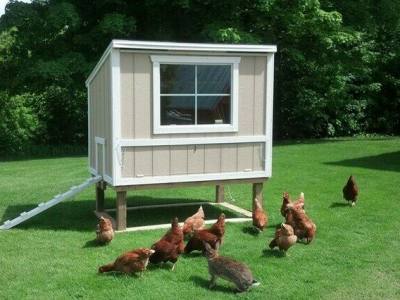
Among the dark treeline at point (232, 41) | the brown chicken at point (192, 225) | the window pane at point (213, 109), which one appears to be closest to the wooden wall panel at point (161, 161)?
the window pane at point (213, 109)

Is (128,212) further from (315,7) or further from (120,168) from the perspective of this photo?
(315,7)

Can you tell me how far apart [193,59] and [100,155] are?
2075mm

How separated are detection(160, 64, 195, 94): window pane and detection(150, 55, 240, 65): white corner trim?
86mm

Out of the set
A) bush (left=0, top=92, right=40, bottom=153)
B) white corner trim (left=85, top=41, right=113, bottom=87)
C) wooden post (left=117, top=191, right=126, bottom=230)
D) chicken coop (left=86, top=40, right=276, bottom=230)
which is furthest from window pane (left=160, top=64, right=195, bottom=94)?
bush (left=0, top=92, right=40, bottom=153)

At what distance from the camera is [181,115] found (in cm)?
835

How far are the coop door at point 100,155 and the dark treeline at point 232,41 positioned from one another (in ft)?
30.4

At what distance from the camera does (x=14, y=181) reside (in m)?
13.2

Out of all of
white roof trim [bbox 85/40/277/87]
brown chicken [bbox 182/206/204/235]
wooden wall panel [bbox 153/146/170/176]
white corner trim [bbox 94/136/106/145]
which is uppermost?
white roof trim [bbox 85/40/277/87]

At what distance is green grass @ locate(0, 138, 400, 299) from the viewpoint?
5.73 metres

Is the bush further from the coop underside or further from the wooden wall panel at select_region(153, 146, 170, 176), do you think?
the wooden wall panel at select_region(153, 146, 170, 176)

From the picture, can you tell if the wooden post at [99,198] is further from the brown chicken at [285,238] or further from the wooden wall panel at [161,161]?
the brown chicken at [285,238]

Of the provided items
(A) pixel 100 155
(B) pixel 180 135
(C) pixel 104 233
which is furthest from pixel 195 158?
(C) pixel 104 233

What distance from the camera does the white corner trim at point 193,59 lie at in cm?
811

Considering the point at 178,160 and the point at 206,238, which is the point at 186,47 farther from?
the point at 206,238
